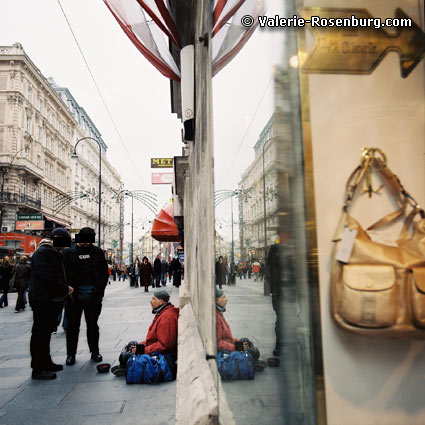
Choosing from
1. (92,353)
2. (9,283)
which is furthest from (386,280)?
(9,283)

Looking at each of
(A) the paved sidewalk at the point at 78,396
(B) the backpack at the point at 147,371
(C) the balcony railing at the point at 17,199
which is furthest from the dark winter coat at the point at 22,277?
(C) the balcony railing at the point at 17,199

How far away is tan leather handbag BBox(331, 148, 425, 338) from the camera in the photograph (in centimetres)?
104

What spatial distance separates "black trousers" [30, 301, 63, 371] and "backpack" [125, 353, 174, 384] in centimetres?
108

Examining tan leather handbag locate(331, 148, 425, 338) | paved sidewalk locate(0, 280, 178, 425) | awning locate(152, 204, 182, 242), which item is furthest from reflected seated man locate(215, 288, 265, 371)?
awning locate(152, 204, 182, 242)

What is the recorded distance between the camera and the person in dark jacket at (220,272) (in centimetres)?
161

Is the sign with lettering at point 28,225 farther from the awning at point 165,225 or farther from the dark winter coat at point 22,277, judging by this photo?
the awning at point 165,225

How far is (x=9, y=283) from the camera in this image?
12.3 metres

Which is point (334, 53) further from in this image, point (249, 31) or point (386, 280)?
point (386, 280)

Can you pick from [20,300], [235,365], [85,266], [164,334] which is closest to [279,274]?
[235,365]

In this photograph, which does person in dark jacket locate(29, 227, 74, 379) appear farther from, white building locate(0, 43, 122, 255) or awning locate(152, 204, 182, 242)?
white building locate(0, 43, 122, 255)

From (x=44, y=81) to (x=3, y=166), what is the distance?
40.7 ft

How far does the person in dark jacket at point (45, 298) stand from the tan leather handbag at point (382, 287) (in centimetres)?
425

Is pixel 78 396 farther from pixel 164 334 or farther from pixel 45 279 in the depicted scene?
pixel 45 279

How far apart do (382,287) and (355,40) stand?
808 millimetres
